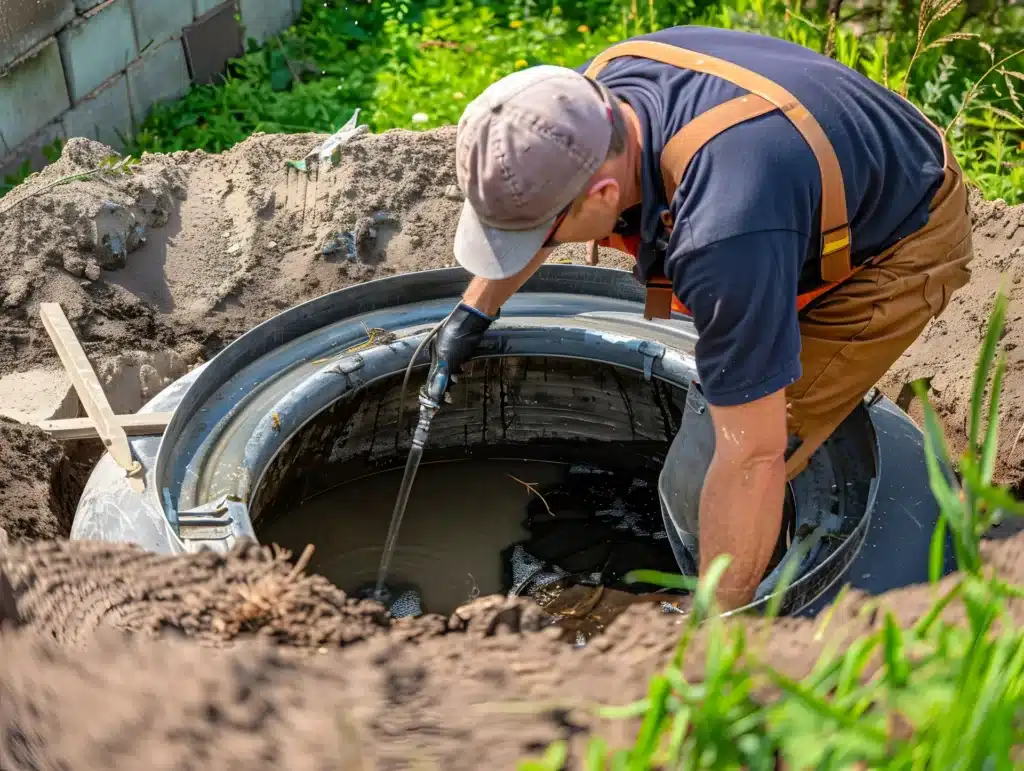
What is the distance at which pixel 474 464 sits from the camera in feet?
10.4

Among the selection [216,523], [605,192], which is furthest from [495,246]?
[216,523]

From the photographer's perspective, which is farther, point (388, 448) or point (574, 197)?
point (388, 448)

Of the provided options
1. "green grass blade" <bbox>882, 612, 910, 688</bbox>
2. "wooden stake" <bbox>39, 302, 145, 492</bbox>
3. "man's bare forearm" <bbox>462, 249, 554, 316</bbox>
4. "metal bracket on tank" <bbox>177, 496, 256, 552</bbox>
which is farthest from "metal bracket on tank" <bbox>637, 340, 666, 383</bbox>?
"green grass blade" <bbox>882, 612, 910, 688</bbox>

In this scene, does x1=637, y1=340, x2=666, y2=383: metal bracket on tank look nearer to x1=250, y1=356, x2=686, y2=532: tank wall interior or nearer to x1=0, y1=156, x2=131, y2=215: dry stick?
x1=250, y1=356, x2=686, y2=532: tank wall interior

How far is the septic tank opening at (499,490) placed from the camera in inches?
110

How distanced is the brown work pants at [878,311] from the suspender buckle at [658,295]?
30 centimetres

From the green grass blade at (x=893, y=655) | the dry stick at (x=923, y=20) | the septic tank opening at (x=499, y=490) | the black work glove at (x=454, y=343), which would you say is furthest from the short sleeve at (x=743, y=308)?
the dry stick at (x=923, y=20)

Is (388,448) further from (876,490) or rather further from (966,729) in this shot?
(966,729)

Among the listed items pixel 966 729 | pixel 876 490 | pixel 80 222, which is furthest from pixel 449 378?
pixel 966 729

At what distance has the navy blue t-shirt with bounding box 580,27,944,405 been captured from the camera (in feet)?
5.10

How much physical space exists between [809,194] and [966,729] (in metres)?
0.97

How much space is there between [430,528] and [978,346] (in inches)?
63.3

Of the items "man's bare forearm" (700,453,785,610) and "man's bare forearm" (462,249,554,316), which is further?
"man's bare forearm" (462,249,554,316)

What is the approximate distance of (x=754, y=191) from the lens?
156 centimetres
